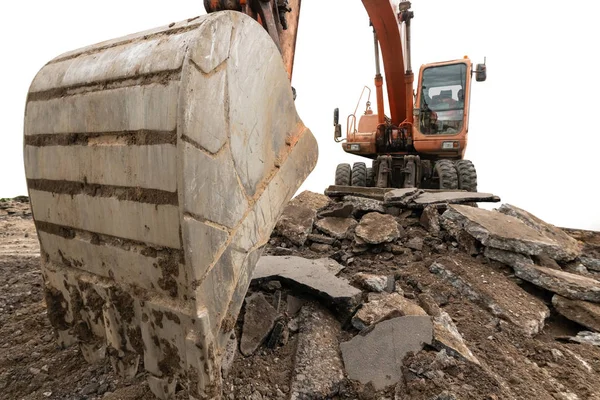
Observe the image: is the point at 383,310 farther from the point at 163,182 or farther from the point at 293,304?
the point at 163,182

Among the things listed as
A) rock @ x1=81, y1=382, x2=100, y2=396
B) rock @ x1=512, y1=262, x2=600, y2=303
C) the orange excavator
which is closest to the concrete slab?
the orange excavator

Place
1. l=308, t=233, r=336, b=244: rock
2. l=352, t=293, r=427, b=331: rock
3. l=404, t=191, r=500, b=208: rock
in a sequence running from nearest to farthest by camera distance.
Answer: l=352, t=293, r=427, b=331: rock < l=308, t=233, r=336, b=244: rock < l=404, t=191, r=500, b=208: rock

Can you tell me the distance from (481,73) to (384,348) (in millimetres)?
5410

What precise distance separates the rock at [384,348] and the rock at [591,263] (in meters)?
2.75

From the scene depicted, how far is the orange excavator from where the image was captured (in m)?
5.84

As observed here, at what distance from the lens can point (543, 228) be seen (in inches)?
170

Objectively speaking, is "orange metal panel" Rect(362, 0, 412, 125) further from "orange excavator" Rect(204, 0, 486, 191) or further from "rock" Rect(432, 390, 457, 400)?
"rock" Rect(432, 390, 457, 400)

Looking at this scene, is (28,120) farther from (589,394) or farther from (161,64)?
(589,394)

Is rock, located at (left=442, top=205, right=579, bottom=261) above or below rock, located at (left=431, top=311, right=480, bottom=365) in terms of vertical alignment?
above

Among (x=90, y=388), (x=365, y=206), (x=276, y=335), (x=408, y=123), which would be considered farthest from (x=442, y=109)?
(x=90, y=388)

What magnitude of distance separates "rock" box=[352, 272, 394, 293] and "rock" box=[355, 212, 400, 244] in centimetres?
69

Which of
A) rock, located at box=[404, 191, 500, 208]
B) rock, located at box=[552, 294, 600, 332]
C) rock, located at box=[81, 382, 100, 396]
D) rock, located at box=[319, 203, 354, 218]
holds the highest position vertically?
rock, located at box=[404, 191, 500, 208]

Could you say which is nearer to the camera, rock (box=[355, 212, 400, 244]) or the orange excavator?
rock (box=[355, 212, 400, 244])

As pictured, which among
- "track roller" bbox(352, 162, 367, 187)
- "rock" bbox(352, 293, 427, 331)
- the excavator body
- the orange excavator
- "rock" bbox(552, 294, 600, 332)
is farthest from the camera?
"track roller" bbox(352, 162, 367, 187)
